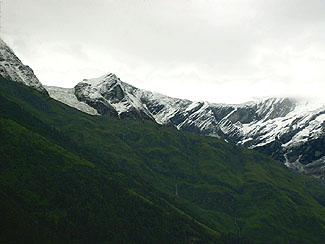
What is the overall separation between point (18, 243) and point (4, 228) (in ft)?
31.2

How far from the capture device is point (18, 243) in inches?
7682

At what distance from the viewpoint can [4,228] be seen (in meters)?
197
